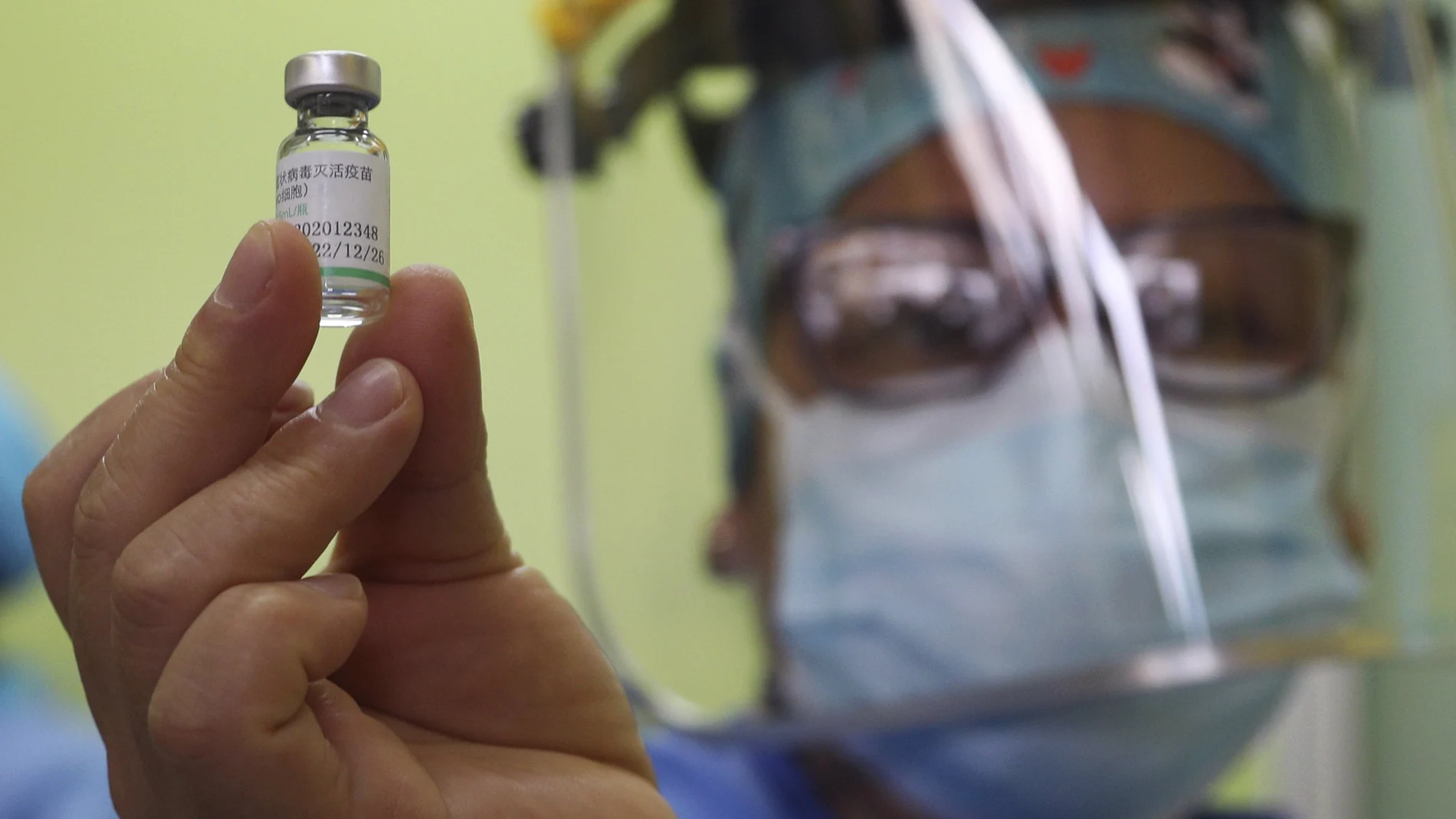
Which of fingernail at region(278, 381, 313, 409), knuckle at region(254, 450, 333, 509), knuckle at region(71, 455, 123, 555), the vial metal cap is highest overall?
the vial metal cap

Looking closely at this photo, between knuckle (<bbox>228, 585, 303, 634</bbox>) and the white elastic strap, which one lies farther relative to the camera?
the white elastic strap

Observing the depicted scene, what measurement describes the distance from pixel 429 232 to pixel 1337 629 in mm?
781

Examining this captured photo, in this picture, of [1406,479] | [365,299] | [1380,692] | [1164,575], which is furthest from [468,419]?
[1380,692]

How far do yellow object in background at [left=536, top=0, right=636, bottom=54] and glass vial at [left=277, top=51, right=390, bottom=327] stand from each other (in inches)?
21.4

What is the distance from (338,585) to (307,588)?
0.01 metres

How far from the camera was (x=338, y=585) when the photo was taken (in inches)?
13.6

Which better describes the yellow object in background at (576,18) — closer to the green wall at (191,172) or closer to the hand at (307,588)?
the green wall at (191,172)

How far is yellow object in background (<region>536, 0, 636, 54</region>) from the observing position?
2.86 feet

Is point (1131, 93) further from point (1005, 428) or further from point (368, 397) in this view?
point (368, 397)

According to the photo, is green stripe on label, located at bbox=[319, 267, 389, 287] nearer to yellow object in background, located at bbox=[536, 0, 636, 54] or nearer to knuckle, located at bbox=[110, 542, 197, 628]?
knuckle, located at bbox=[110, 542, 197, 628]

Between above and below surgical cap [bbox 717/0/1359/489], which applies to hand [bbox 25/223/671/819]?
below

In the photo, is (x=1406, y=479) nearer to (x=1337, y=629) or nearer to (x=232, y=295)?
(x=1337, y=629)

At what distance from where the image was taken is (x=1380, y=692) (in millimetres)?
1769

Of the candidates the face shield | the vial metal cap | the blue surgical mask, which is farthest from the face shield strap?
the vial metal cap
